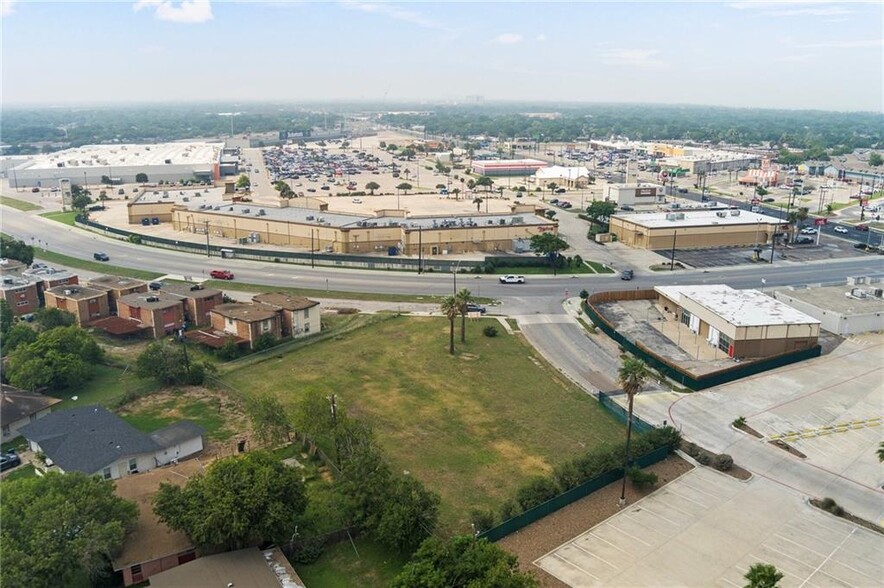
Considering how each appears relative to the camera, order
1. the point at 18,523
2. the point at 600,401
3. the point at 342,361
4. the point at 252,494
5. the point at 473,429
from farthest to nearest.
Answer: the point at 342,361 → the point at 600,401 → the point at 473,429 → the point at 252,494 → the point at 18,523

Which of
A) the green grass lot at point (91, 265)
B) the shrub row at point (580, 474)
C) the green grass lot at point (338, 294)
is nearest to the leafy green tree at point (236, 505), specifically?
the shrub row at point (580, 474)

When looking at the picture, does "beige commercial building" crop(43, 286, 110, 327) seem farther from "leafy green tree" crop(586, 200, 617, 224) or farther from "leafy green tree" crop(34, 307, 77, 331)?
"leafy green tree" crop(586, 200, 617, 224)

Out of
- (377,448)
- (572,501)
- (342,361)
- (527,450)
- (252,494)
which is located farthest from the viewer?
(342,361)

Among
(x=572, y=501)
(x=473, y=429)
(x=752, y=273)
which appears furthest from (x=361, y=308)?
(x=752, y=273)

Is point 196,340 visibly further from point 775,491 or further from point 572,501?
point 775,491

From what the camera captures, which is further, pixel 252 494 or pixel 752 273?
pixel 752 273

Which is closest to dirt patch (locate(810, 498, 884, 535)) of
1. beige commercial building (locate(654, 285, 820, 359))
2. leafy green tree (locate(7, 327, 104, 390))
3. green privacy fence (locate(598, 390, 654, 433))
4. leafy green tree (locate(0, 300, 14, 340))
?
green privacy fence (locate(598, 390, 654, 433))

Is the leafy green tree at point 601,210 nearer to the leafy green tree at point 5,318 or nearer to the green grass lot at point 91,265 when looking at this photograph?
the green grass lot at point 91,265
